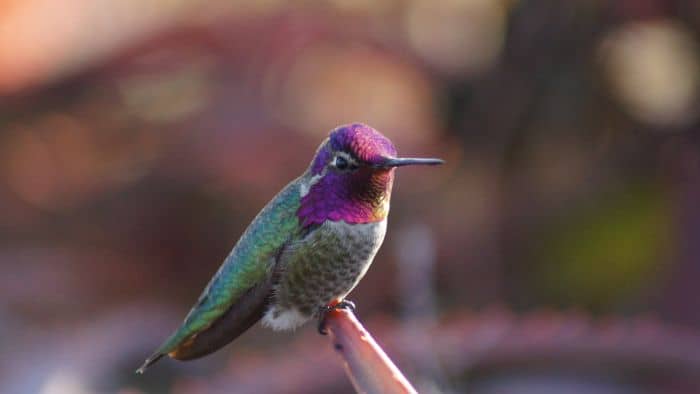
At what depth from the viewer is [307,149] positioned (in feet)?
10.4

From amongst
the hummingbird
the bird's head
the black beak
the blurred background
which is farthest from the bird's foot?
the blurred background

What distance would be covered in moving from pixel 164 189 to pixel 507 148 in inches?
37.0

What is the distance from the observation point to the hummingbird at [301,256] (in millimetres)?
1462

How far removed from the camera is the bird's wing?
150 cm

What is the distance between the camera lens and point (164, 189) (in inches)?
131

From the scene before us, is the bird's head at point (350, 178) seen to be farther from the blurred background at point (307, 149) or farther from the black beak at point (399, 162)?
the blurred background at point (307, 149)

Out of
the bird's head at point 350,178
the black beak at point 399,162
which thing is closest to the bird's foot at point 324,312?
the bird's head at point 350,178

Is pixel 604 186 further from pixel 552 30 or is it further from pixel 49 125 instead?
pixel 49 125

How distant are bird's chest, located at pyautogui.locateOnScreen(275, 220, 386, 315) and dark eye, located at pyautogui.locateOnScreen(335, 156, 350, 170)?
0.25 ft

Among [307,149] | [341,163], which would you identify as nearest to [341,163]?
[341,163]

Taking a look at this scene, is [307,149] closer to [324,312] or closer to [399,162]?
[324,312]

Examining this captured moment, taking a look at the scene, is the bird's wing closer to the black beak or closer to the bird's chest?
the bird's chest

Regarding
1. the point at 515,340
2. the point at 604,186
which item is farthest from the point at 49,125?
the point at 515,340

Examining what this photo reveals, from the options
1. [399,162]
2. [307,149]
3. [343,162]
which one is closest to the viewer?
[399,162]
